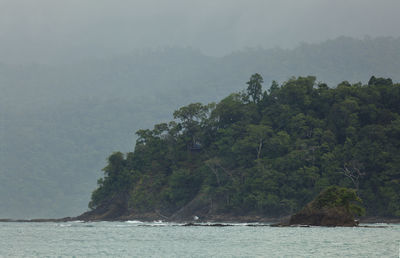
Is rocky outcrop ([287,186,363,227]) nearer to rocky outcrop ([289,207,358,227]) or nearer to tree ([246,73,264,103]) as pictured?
rocky outcrop ([289,207,358,227])

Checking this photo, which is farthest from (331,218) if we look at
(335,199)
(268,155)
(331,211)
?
(268,155)

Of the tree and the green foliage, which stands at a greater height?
the tree

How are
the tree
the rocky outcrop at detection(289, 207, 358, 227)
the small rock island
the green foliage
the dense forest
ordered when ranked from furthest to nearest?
the tree, the dense forest, the green foliage, the small rock island, the rocky outcrop at detection(289, 207, 358, 227)

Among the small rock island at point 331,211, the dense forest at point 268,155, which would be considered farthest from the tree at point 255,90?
the small rock island at point 331,211

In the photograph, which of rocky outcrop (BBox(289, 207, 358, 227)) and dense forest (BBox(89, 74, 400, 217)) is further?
dense forest (BBox(89, 74, 400, 217))

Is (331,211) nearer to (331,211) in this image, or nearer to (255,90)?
(331,211)

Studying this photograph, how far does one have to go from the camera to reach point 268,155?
13300 centimetres

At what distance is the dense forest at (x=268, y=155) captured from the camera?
115 m

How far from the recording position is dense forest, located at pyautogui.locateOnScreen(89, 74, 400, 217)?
114750 millimetres

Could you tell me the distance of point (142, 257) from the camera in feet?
141

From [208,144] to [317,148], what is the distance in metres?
36.3

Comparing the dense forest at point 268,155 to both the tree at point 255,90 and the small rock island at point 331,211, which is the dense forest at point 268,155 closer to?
the tree at point 255,90

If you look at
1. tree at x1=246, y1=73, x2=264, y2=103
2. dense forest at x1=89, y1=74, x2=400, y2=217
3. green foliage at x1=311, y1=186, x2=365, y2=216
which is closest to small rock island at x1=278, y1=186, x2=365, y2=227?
green foliage at x1=311, y1=186, x2=365, y2=216

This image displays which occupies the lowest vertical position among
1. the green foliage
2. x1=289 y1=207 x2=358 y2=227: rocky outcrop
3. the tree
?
x1=289 y1=207 x2=358 y2=227: rocky outcrop
